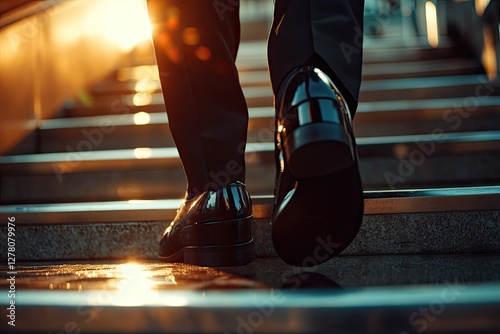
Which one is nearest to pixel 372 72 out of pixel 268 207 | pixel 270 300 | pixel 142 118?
pixel 142 118

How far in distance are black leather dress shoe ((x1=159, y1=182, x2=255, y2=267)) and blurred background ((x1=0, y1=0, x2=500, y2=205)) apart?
24cm

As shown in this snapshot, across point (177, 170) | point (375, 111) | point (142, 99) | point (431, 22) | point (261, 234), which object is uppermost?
point (431, 22)

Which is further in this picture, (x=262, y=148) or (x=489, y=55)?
(x=489, y=55)

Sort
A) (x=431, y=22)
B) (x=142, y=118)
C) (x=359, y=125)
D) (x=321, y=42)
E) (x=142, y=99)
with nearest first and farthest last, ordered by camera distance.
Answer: (x=321, y=42) → (x=359, y=125) → (x=142, y=118) → (x=142, y=99) → (x=431, y=22)

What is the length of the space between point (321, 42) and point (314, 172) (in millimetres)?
197

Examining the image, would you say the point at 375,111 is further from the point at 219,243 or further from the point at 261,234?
the point at 219,243

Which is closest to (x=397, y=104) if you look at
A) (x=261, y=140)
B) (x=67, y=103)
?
(x=261, y=140)

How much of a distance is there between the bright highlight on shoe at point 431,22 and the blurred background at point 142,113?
81 cm

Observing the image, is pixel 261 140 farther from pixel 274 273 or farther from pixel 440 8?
pixel 440 8

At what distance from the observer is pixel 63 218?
1.11m

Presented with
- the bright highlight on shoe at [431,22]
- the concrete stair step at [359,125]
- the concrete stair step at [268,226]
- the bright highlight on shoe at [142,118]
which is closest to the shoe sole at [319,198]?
the concrete stair step at [268,226]

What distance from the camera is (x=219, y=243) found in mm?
860

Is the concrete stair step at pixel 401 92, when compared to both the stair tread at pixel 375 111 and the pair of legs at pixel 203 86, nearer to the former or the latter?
the stair tread at pixel 375 111

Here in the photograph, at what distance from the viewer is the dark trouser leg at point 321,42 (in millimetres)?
751
